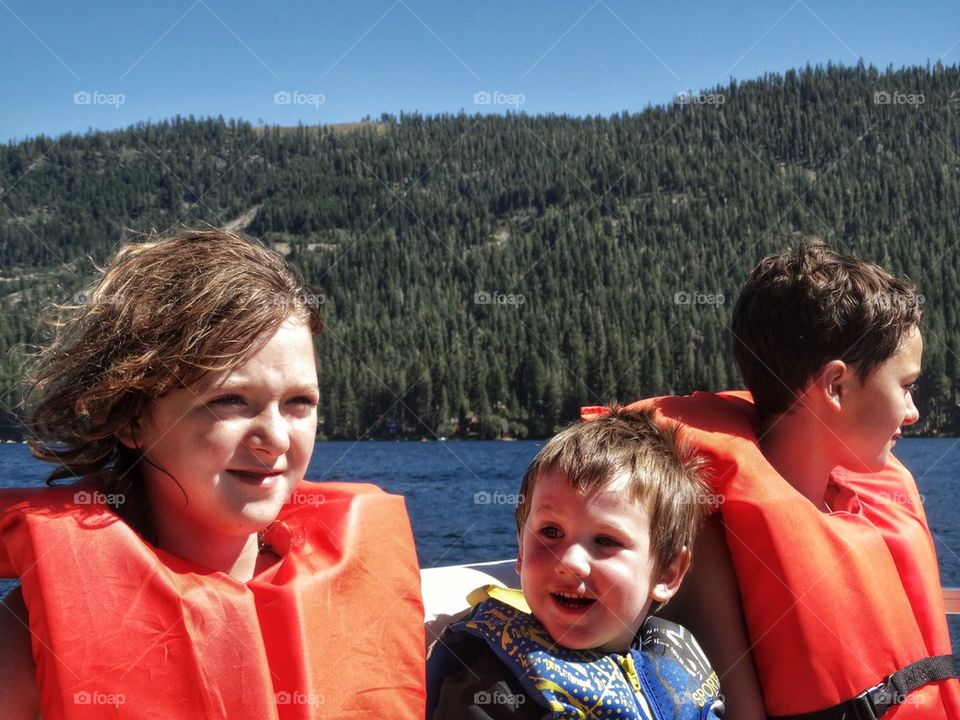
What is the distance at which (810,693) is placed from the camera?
2508 mm

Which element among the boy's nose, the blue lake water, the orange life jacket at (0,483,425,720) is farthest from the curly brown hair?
the boy's nose

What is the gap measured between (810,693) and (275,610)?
4.59ft

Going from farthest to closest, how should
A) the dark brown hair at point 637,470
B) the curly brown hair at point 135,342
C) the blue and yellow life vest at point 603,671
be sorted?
the dark brown hair at point 637,470 → the blue and yellow life vest at point 603,671 → the curly brown hair at point 135,342

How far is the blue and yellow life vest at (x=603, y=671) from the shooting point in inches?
88.3

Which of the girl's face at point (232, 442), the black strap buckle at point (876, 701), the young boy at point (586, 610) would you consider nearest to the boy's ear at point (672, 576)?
the young boy at point (586, 610)

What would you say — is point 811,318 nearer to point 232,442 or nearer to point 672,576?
point 672,576

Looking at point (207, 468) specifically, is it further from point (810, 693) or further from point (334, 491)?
point (810, 693)

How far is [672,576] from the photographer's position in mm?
2508

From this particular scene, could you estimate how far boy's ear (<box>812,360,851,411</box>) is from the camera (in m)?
2.81

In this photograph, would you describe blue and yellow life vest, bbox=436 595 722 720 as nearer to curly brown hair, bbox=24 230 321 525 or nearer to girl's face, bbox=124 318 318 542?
girl's face, bbox=124 318 318 542

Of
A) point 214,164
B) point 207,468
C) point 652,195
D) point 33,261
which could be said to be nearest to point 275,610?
point 207,468

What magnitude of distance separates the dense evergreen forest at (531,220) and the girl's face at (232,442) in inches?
2273

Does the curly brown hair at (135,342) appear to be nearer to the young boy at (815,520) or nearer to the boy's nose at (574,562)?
the boy's nose at (574,562)

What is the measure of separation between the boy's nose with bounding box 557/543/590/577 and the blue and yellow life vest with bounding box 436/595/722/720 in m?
0.18
